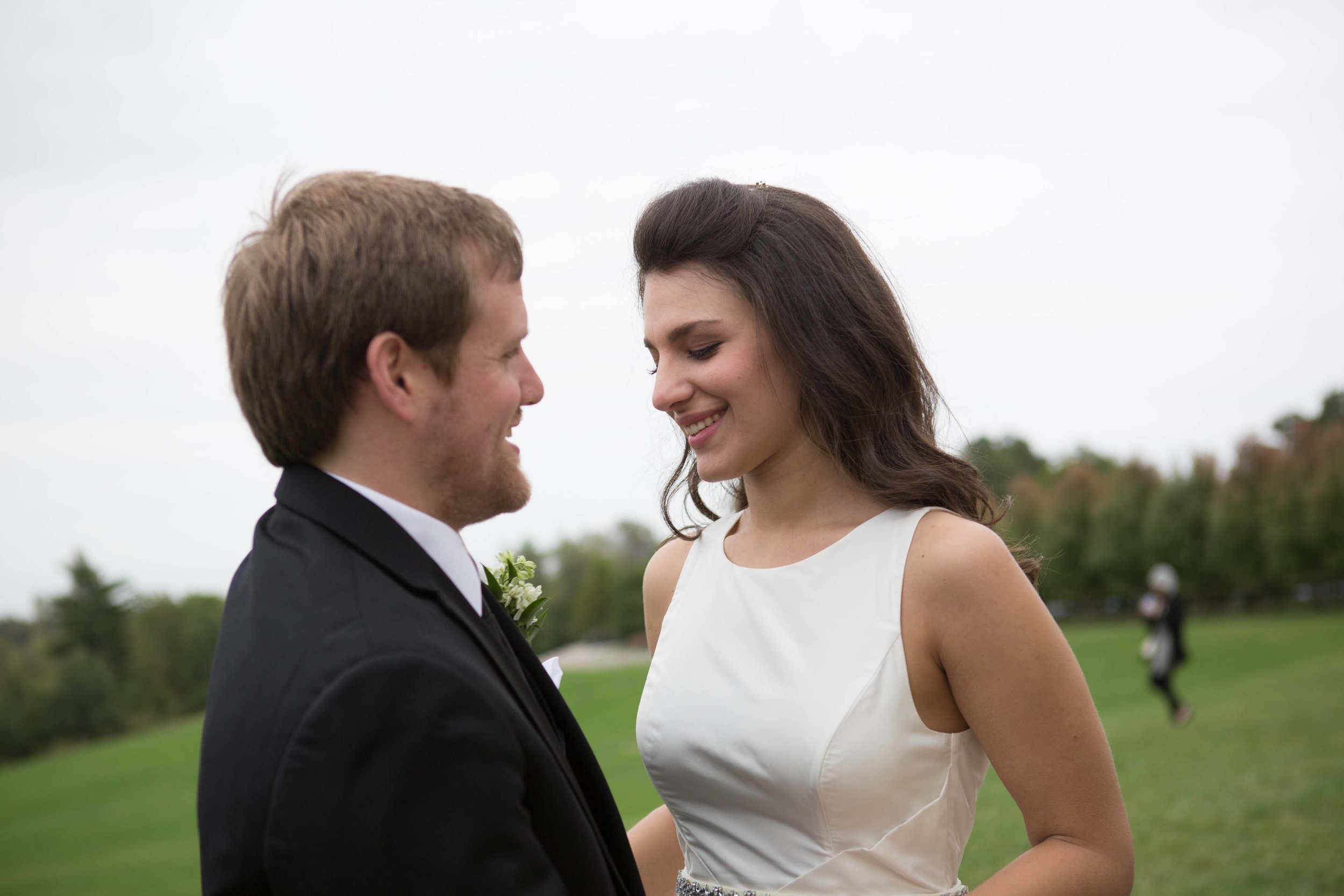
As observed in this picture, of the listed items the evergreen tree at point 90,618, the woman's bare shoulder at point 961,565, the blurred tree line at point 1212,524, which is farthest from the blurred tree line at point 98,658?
the woman's bare shoulder at point 961,565

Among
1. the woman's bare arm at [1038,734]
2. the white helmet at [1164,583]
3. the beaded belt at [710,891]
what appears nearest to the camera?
the woman's bare arm at [1038,734]

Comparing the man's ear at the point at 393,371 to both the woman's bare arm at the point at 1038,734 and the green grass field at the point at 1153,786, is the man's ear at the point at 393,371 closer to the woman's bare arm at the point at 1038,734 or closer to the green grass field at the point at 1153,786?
the woman's bare arm at the point at 1038,734

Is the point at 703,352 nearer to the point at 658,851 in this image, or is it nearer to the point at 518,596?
the point at 518,596

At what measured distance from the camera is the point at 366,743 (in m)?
1.69

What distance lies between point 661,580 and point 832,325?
47.2 inches

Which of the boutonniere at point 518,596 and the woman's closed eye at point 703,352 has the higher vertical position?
the woman's closed eye at point 703,352

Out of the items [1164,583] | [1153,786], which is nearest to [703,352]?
[1153,786]

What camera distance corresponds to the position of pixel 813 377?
3.18 meters

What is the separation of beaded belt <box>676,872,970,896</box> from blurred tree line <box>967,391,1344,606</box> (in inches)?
2010

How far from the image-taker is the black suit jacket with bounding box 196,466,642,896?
5.52 feet

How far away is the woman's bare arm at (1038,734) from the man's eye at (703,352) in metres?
0.96

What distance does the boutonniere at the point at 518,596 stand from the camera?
3.21 metres

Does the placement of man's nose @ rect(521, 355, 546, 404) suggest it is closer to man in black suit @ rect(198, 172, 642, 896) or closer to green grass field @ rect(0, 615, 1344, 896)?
man in black suit @ rect(198, 172, 642, 896)

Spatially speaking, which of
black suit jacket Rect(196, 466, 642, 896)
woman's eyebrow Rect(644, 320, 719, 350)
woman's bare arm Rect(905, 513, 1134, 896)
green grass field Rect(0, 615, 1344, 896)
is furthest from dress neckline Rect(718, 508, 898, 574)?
green grass field Rect(0, 615, 1344, 896)
